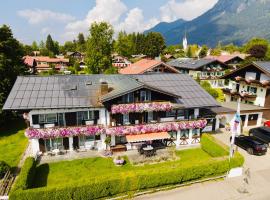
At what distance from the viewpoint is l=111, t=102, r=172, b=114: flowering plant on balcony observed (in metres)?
27.6

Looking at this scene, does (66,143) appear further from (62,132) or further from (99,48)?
(99,48)

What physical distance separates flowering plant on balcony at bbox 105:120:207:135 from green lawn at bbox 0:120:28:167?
11.2 meters

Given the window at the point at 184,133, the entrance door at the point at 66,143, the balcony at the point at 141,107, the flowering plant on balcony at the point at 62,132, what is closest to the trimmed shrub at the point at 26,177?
the flowering plant on balcony at the point at 62,132

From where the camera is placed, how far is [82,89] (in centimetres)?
3044

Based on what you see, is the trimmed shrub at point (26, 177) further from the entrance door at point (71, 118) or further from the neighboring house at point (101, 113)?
the entrance door at point (71, 118)

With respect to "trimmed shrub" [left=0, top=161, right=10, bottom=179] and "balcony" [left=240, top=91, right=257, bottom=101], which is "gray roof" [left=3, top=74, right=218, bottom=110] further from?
"balcony" [left=240, top=91, right=257, bottom=101]

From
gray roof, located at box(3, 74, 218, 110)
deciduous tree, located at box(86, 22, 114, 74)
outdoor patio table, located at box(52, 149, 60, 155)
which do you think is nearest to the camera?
gray roof, located at box(3, 74, 218, 110)

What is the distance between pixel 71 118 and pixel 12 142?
1071cm

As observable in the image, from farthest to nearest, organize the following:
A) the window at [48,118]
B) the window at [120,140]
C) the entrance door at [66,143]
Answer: the window at [120,140], the entrance door at [66,143], the window at [48,118]

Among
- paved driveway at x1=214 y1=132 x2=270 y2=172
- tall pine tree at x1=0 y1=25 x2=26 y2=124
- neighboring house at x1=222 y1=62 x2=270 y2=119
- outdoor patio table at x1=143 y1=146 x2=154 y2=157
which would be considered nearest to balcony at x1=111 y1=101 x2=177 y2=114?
outdoor patio table at x1=143 y1=146 x2=154 y2=157

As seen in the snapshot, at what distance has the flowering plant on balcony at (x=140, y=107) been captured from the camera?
2756cm

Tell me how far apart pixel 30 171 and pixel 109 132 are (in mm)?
9076

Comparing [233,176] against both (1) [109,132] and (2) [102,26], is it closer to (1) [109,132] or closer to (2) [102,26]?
(1) [109,132]

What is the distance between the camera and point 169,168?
2298 centimetres
